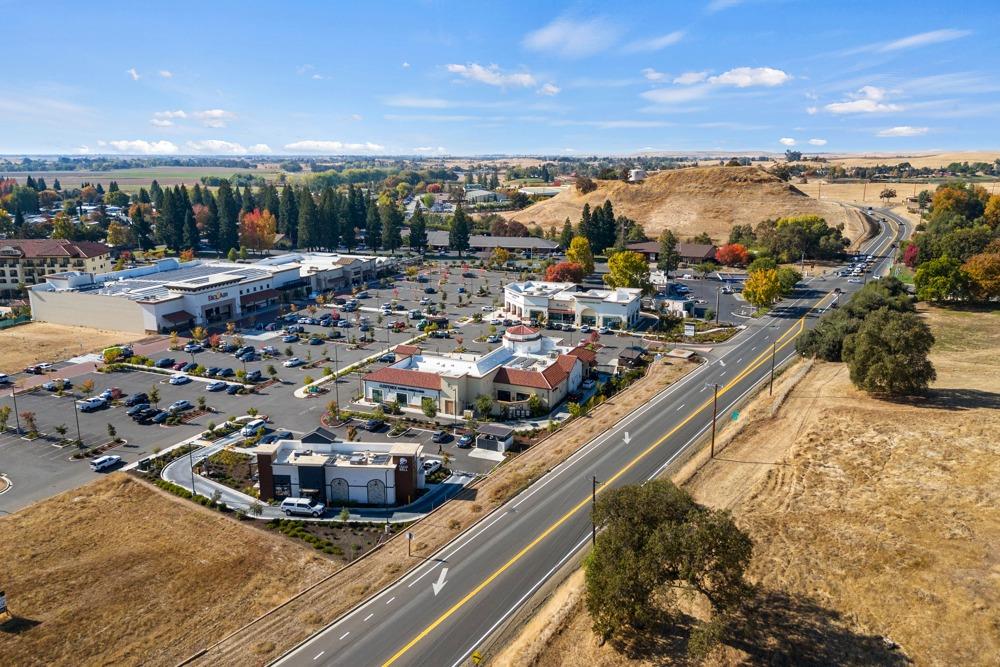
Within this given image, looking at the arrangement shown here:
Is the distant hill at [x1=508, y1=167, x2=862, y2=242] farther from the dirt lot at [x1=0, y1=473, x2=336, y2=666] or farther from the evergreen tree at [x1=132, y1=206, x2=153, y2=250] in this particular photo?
the dirt lot at [x1=0, y1=473, x2=336, y2=666]

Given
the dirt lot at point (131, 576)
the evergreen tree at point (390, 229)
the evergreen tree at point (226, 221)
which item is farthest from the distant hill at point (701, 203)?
the dirt lot at point (131, 576)

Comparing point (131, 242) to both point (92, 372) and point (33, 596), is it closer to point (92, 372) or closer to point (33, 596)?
point (92, 372)

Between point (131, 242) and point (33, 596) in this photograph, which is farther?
point (131, 242)

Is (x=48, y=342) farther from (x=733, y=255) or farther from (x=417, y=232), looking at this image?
(x=733, y=255)

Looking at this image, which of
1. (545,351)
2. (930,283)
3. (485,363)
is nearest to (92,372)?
(485,363)

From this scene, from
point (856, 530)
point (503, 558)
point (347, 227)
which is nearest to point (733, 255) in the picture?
point (347, 227)

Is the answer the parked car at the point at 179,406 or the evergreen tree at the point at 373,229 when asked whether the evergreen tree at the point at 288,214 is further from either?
the parked car at the point at 179,406
